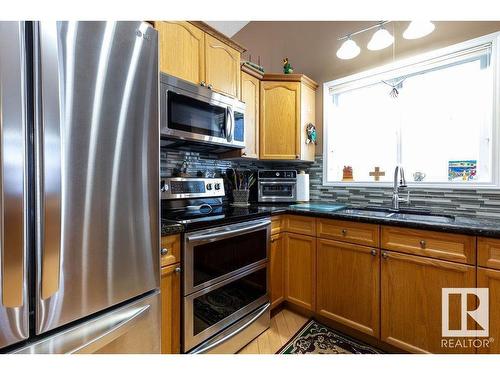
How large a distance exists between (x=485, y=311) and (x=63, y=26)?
2136 millimetres

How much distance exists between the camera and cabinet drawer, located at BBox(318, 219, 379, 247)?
1.57 metres

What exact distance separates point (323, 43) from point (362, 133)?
3.29 feet

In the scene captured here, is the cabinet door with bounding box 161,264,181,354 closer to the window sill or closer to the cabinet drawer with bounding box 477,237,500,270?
the cabinet drawer with bounding box 477,237,500,270

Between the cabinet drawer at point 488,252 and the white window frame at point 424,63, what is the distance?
0.70m

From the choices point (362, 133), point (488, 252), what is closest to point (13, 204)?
point (488, 252)

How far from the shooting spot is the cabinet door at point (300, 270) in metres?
1.88

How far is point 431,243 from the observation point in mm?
1354

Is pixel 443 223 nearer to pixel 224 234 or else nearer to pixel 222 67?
pixel 224 234

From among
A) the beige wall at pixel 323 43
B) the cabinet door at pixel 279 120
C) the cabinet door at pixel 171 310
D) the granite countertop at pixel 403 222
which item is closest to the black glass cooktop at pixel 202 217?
the granite countertop at pixel 403 222

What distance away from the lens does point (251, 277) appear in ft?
5.59
